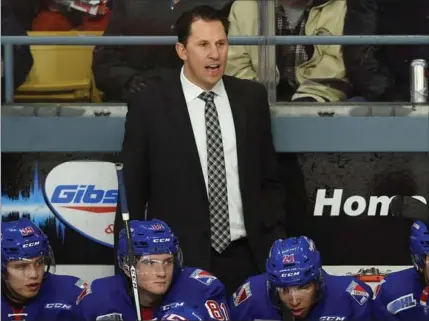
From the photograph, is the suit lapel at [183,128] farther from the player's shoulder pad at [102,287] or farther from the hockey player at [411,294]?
the hockey player at [411,294]

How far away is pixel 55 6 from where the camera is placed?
517 centimetres

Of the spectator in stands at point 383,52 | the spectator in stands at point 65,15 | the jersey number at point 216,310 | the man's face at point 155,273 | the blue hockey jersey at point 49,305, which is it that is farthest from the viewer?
the spectator in stands at point 65,15

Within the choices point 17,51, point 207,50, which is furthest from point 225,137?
point 17,51

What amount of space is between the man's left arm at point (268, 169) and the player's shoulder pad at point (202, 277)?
0.51 m

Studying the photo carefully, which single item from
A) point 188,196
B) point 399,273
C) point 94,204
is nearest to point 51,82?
point 94,204

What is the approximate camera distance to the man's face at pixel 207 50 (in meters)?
Result: 4.34

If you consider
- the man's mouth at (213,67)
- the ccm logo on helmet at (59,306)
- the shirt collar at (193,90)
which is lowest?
the ccm logo on helmet at (59,306)

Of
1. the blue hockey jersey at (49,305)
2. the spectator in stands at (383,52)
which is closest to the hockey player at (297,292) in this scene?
the blue hockey jersey at (49,305)

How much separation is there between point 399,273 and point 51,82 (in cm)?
191

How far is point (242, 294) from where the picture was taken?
4145 mm

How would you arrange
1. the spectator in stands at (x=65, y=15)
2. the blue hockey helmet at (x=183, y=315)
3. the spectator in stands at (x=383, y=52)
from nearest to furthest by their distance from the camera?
the blue hockey helmet at (x=183, y=315), the spectator in stands at (x=383, y=52), the spectator in stands at (x=65, y=15)

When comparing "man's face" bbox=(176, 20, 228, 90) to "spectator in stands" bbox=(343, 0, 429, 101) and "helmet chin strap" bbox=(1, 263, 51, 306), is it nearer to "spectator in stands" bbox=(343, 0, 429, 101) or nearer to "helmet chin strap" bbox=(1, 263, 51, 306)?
"spectator in stands" bbox=(343, 0, 429, 101)

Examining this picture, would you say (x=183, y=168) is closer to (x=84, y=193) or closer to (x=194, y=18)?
(x=194, y=18)

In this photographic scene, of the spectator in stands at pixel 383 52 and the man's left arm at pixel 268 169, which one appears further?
the spectator in stands at pixel 383 52
